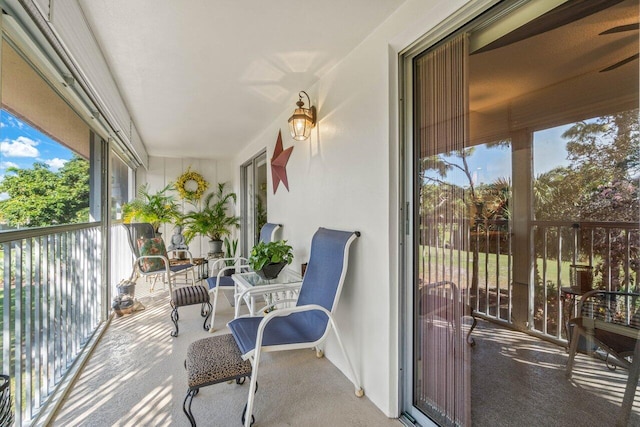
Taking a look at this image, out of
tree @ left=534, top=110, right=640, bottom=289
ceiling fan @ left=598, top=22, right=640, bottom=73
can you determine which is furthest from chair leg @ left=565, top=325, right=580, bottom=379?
ceiling fan @ left=598, top=22, right=640, bottom=73

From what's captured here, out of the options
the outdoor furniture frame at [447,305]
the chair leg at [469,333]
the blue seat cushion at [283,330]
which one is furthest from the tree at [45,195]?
the chair leg at [469,333]

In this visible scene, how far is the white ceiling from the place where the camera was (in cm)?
162

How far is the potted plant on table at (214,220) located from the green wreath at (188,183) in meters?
0.21

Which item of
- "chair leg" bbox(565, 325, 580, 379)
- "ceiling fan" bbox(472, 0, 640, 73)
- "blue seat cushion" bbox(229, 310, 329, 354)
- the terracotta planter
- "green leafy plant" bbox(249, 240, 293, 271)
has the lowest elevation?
"blue seat cushion" bbox(229, 310, 329, 354)

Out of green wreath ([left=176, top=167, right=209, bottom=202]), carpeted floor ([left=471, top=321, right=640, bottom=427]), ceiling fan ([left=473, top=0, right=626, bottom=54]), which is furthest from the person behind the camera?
green wreath ([left=176, top=167, right=209, bottom=202])

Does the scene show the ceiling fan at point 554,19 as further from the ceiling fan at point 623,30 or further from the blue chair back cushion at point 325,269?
the blue chair back cushion at point 325,269

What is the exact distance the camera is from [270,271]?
2.52 m

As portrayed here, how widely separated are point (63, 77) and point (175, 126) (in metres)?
2.10

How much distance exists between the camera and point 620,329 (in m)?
1.03

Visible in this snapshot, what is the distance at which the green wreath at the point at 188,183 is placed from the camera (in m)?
6.17

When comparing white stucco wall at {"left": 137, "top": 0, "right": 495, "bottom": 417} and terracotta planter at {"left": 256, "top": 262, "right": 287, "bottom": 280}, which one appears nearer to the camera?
white stucco wall at {"left": 137, "top": 0, "right": 495, "bottom": 417}

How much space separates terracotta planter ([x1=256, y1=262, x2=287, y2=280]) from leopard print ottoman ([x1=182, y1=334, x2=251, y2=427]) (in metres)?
0.73

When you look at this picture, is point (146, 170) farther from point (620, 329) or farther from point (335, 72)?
point (620, 329)

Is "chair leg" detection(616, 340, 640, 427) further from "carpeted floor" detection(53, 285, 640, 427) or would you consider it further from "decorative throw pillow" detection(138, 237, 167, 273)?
"decorative throw pillow" detection(138, 237, 167, 273)
